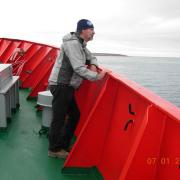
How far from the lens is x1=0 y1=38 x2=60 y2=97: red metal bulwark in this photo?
24.4 feet

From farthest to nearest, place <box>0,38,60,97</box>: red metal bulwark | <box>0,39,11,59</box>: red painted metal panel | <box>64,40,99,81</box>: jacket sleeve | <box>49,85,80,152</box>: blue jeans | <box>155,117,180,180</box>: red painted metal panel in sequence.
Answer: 1. <box>0,39,11,59</box>: red painted metal panel
2. <box>0,38,60,97</box>: red metal bulwark
3. <box>49,85,80,152</box>: blue jeans
4. <box>64,40,99,81</box>: jacket sleeve
5. <box>155,117,180,180</box>: red painted metal panel

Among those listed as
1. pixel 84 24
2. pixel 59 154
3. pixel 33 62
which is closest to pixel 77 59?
→ pixel 84 24

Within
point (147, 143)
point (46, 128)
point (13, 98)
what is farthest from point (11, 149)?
point (147, 143)

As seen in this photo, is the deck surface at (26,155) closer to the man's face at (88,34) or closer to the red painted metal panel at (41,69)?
the man's face at (88,34)

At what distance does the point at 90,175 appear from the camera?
371cm

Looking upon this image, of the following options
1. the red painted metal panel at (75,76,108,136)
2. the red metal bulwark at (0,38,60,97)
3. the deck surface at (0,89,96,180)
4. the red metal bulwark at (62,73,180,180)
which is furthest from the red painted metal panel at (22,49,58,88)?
the red metal bulwark at (62,73,180,180)

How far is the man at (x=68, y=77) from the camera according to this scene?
3.70m

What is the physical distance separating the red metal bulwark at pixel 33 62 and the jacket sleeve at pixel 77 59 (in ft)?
10.9

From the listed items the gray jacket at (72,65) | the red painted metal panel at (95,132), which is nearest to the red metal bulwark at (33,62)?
the gray jacket at (72,65)

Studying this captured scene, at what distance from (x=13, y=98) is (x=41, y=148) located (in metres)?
1.97

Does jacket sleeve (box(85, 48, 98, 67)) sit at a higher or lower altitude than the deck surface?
higher

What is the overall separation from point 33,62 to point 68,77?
5250mm
